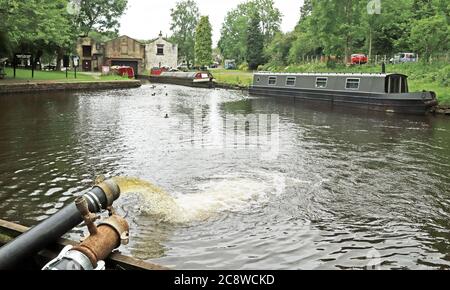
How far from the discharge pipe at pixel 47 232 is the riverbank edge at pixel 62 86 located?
31.0 m

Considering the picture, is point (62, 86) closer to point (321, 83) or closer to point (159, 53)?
point (321, 83)

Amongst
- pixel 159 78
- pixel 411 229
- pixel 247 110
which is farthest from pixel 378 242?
pixel 159 78

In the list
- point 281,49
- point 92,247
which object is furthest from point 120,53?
point 92,247

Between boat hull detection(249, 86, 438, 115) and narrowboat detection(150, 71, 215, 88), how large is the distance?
16.7m

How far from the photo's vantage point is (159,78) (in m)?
66.0

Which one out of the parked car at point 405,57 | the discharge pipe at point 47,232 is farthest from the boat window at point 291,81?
the discharge pipe at point 47,232

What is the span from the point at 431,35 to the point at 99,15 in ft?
168

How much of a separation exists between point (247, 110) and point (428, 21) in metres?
17.9

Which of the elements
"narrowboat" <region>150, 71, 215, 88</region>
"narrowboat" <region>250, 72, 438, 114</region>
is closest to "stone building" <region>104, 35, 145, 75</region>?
"narrowboat" <region>150, 71, 215, 88</region>

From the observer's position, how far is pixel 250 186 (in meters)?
11.1

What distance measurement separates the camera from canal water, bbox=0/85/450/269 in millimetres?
7516

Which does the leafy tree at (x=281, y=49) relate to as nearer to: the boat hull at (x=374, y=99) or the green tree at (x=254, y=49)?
the green tree at (x=254, y=49)

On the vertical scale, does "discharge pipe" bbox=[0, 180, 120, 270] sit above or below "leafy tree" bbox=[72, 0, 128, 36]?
below

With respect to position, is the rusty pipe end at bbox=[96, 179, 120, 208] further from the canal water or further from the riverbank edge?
the riverbank edge
